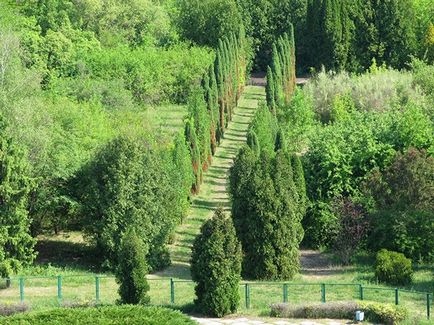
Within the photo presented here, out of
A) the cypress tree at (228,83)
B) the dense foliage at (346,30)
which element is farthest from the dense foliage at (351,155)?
the dense foliage at (346,30)

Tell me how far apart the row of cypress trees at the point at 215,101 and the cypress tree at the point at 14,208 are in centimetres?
1322

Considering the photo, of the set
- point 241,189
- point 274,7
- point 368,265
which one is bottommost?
point 368,265

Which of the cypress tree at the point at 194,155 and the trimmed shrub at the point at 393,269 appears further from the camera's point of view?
the cypress tree at the point at 194,155

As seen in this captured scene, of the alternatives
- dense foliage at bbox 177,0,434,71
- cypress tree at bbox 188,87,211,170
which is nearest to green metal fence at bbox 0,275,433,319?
cypress tree at bbox 188,87,211,170

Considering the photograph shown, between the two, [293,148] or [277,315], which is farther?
[293,148]

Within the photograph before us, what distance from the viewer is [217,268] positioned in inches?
1519

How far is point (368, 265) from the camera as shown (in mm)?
48094

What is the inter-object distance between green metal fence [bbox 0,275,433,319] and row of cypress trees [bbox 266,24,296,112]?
24.3 m

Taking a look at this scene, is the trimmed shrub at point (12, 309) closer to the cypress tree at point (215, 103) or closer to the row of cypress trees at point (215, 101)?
the row of cypress trees at point (215, 101)

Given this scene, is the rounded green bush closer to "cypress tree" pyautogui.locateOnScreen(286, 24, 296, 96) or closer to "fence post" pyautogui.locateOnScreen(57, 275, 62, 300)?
"fence post" pyautogui.locateOnScreen(57, 275, 62, 300)

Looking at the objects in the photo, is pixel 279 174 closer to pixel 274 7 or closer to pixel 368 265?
pixel 368 265

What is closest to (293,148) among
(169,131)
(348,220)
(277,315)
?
(169,131)

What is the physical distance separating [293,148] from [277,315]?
23.7 metres

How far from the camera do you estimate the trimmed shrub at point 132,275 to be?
126 ft
